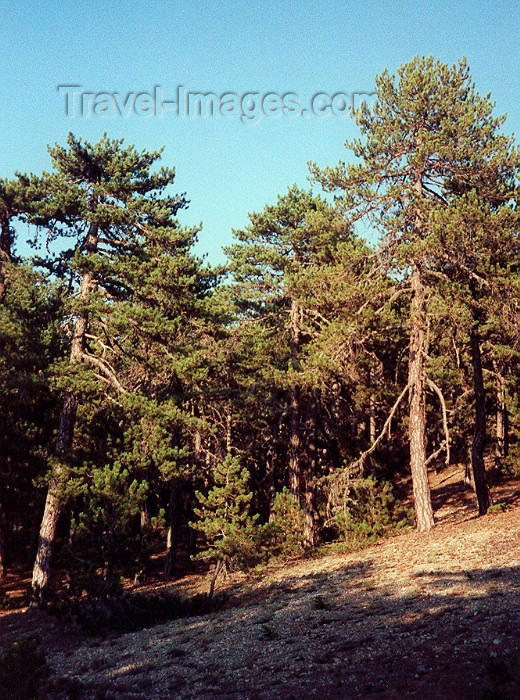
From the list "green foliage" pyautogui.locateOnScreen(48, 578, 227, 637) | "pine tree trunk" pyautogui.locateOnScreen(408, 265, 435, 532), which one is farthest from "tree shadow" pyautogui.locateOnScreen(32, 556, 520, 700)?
"pine tree trunk" pyautogui.locateOnScreen(408, 265, 435, 532)

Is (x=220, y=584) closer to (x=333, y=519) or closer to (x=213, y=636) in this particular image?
(x=333, y=519)

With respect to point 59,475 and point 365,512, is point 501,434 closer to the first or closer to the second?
point 365,512

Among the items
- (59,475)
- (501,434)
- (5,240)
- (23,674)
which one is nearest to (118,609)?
(23,674)

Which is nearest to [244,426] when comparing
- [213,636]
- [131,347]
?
[131,347]

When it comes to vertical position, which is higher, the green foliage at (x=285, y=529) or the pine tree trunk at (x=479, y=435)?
the pine tree trunk at (x=479, y=435)

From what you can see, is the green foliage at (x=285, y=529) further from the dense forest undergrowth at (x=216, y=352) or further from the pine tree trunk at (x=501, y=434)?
the pine tree trunk at (x=501, y=434)

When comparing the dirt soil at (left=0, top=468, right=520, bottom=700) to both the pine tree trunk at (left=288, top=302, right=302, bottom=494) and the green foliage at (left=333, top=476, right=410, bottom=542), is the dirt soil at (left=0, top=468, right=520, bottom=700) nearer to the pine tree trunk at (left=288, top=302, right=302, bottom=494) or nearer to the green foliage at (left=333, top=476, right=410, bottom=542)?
the green foliage at (left=333, top=476, right=410, bottom=542)

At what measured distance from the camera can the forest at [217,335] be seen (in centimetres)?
1550

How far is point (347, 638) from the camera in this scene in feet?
29.7

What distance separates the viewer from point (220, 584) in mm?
17641

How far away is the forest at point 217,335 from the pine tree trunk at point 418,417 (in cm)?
6

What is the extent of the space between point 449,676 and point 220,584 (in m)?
12.1

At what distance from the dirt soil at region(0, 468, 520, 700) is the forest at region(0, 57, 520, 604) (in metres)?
1.93

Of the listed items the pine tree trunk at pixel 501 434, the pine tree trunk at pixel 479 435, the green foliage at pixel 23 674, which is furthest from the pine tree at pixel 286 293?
the green foliage at pixel 23 674
